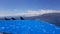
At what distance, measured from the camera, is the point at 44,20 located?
2271 millimetres

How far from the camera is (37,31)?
89.0 inches

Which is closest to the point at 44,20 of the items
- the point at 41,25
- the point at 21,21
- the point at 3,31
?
the point at 41,25

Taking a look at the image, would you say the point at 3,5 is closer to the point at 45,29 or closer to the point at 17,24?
the point at 17,24

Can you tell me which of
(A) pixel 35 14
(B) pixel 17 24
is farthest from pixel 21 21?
(A) pixel 35 14

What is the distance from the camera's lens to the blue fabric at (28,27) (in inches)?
87.7

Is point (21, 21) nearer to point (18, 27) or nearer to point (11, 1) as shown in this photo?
point (18, 27)

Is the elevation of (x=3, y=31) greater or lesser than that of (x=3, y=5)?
lesser

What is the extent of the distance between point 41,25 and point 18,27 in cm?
46

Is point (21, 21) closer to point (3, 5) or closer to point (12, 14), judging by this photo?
point (12, 14)

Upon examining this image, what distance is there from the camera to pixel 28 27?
2.28m

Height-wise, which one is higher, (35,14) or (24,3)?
(24,3)

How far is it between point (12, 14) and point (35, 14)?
0.47 m

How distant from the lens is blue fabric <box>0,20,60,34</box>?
2.23 metres

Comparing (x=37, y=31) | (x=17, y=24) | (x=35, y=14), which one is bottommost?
(x=37, y=31)
